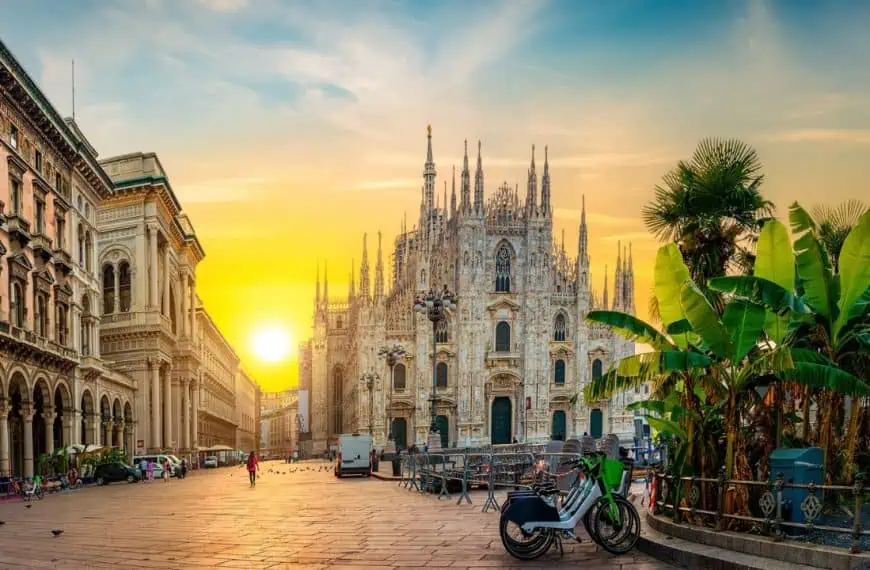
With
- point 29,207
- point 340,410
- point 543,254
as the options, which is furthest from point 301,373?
point 29,207

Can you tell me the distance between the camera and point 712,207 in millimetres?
15438

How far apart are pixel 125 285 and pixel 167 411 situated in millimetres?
8080

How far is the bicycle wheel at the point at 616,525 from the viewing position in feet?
36.9

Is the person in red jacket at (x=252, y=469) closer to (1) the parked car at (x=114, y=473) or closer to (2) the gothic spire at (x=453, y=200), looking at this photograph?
(1) the parked car at (x=114, y=473)

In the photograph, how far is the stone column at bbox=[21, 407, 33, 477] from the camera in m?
33.4

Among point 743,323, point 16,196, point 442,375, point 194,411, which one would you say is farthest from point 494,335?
point 743,323

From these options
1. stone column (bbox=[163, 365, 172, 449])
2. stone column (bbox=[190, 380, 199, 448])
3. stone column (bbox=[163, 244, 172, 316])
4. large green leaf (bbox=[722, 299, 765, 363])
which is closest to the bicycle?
large green leaf (bbox=[722, 299, 765, 363])

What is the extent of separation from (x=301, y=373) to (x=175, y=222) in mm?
64960

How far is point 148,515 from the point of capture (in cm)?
1948

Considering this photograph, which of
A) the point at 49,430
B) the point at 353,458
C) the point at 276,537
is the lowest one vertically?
the point at 353,458

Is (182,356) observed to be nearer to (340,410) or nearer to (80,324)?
(80,324)

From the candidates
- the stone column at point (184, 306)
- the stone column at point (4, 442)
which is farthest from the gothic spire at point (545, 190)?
the stone column at point (4, 442)

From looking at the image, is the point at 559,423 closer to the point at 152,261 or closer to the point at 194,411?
the point at 194,411

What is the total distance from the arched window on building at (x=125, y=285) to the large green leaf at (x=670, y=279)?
47.1 metres
